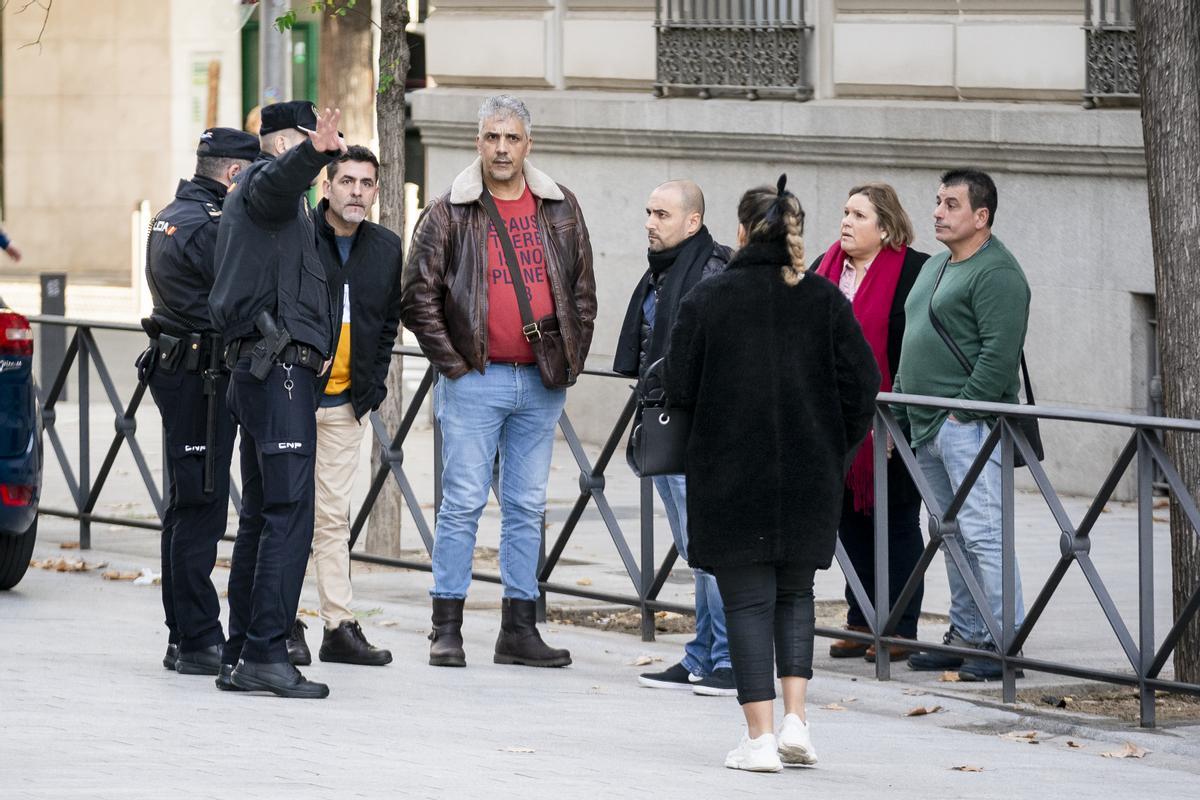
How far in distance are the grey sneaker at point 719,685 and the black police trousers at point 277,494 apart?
1443mm

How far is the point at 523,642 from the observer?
8445 mm

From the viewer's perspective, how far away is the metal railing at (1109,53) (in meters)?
13.2

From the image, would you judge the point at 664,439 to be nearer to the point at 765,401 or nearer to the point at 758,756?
the point at 765,401

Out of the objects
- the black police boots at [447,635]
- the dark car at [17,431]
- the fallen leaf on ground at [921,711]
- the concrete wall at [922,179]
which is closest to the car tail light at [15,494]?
the dark car at [17,431]

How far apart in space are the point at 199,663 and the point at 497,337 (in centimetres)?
157

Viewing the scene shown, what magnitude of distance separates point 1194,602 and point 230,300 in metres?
3.26

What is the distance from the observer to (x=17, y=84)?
34125 mm

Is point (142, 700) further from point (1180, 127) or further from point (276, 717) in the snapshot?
point (1180, 127)

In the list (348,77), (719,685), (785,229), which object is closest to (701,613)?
(719,685)

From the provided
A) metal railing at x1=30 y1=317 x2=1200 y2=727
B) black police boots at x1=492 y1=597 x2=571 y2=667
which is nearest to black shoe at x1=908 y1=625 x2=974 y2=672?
metal railing at x1=30 y1=317 x2=1200 y2=727

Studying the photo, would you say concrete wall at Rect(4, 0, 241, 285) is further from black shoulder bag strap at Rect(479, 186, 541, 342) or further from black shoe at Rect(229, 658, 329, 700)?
black shoe at Rect(229, 658, 329, 700)

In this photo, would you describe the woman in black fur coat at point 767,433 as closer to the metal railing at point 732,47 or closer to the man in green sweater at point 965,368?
the man in green sweater at point 965,368

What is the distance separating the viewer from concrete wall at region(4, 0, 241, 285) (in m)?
33.1

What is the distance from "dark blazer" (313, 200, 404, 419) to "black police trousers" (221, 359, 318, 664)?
0.55 meters
